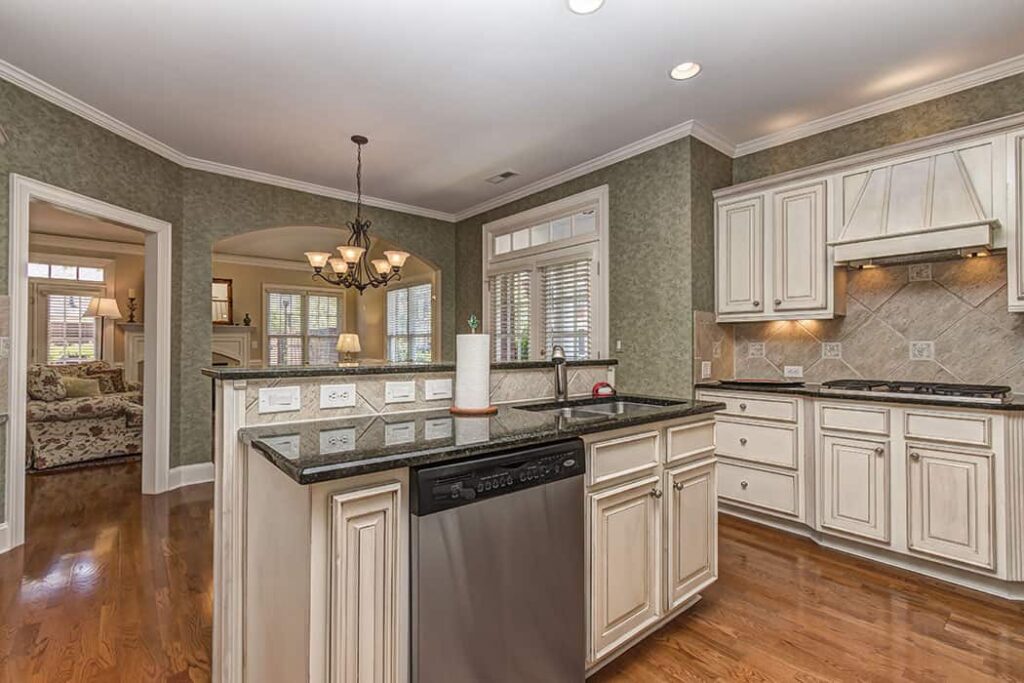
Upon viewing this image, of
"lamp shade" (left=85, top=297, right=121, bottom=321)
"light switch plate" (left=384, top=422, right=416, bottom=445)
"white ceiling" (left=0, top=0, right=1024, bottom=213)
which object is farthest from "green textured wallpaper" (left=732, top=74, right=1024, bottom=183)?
"lamp shade" (left=85, top=297, right=121, bottom=321)

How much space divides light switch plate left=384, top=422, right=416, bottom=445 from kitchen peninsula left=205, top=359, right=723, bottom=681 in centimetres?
1

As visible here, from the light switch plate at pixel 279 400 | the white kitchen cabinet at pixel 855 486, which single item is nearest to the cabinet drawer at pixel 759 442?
the white kitchen cabinet at pixel 855 486

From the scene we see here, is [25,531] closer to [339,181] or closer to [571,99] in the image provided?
[339,181]

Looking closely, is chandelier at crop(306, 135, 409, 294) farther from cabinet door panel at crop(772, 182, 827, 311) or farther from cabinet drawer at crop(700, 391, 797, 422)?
cabinet door panel at crop(772, 182, 827, 311)

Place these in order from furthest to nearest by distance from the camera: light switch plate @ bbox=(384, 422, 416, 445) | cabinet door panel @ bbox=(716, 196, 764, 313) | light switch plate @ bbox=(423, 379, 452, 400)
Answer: cabinet door panel @ bbox=(716, 196, 764, 313)
light switch plate @ bbox=(423, 379, 452, 400)
light switch plate @ bbox=(384, 422, 416, 445)

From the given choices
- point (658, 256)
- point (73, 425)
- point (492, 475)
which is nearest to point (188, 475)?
point (73, 425)

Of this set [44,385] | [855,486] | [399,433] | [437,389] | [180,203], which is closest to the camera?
[399,433]

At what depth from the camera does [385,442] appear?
4.73ft

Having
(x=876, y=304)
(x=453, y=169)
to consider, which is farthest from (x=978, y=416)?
(x=453, y=169)

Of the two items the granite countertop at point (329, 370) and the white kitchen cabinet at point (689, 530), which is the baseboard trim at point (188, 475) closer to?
the granite countertop at point (329, 370)

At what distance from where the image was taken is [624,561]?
1.89 meters

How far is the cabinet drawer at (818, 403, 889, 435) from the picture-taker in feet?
9.06

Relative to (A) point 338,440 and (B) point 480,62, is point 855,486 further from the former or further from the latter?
(B) point 480,62

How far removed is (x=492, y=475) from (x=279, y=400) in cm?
82
